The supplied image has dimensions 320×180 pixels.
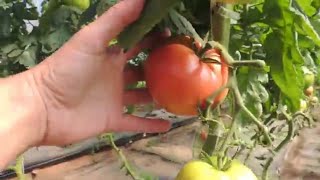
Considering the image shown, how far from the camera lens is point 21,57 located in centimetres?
128

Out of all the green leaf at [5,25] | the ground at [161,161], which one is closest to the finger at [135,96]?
the green leaf at [5,25]

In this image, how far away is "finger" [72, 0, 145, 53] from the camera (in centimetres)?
67

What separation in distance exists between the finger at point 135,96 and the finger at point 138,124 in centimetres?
3

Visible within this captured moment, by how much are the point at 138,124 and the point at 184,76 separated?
0.25 meters

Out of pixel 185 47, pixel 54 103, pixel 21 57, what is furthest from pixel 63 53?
pixel 21 57

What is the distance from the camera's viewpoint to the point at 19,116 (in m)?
0.81

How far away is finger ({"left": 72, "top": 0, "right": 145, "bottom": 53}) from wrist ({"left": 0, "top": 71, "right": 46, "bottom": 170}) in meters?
0.12

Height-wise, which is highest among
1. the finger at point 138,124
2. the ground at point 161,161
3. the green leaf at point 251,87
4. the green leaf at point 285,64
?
the green leaf at point 285,64

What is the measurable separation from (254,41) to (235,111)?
221 millimetres

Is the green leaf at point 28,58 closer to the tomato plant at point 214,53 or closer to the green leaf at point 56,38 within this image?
the green leaf at point 56,38

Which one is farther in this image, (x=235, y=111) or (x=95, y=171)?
(x=95, y=171)

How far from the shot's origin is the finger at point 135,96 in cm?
86

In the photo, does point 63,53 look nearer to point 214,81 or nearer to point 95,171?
point 214,81

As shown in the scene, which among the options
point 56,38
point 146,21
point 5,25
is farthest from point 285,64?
point 5,25
